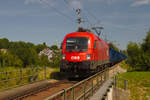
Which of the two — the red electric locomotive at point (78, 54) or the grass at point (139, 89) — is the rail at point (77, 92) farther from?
the grass at point (139, 89)

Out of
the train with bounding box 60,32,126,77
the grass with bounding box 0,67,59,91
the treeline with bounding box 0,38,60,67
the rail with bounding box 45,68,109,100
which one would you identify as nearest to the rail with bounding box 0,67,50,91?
the grass with bounding box 0,67,59,91

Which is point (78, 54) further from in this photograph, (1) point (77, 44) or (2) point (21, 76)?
(2) point (21, 76)

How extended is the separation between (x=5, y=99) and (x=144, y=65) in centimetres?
3015

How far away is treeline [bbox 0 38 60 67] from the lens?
24.7 m

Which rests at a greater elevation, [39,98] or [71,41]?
[71,41]

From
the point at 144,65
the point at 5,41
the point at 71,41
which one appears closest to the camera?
the point at 71,41

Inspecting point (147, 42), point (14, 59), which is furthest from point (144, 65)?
point (14, 59)

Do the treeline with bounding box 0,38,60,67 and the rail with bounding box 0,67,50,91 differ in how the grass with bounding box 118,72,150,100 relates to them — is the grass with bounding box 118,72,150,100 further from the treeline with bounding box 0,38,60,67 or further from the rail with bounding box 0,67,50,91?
the treeline with bounding box 0,38,60,67

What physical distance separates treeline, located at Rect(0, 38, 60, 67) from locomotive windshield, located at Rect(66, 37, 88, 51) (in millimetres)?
4932

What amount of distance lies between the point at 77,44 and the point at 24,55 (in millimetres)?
47604

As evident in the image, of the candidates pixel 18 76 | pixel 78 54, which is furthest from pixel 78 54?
pixel 18 76

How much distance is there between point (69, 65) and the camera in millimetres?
15406

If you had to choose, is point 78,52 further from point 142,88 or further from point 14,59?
point 14,59

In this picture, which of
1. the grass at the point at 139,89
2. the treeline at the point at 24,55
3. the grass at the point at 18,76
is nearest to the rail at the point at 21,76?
the grass at the point at 18,76
